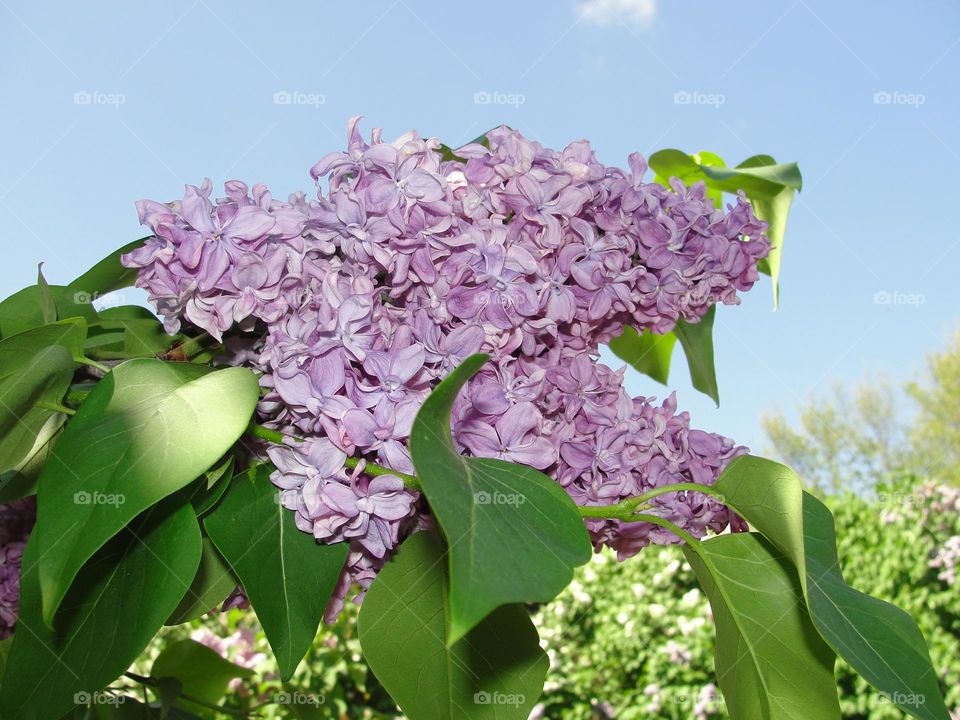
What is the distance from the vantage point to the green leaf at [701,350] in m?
0.68

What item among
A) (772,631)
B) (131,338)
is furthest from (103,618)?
(772,631)

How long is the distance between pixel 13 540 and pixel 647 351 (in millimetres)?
470

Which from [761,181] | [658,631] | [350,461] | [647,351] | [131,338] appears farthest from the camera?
[658,631]

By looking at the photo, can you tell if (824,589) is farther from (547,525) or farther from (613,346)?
(613,346)

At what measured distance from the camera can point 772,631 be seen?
44 centimetres

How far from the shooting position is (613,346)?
71cm

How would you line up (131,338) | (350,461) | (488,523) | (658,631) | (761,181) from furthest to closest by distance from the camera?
(658,631) < (761,181) < (131,338) < (350,461) < (488,523)

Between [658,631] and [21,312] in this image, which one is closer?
[21,312]

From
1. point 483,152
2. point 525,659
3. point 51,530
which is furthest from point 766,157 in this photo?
point 51,530

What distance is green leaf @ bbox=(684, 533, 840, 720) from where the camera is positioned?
43 centimetres

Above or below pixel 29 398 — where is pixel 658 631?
below

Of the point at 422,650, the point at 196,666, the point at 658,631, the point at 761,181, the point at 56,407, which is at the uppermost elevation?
the point at 761,181

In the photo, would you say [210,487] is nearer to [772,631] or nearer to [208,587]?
[208,587]


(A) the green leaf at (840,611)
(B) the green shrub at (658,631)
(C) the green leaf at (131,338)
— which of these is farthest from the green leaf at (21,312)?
(B) the green shrub at (658,631)
